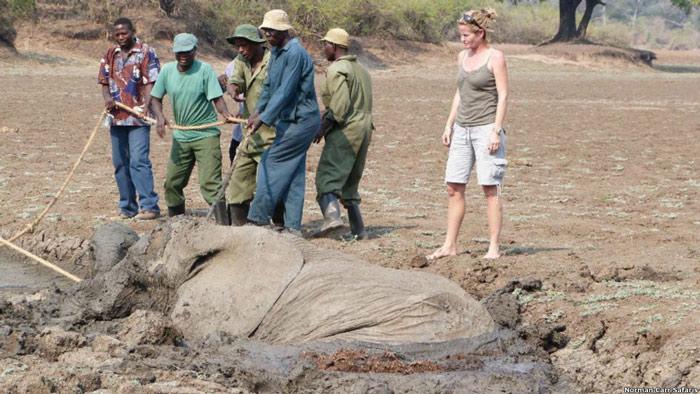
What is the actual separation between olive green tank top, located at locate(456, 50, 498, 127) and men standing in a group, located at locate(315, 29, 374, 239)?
1.27m

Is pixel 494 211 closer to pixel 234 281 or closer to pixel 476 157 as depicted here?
pixel 476 157

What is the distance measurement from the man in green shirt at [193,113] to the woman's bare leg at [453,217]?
76.7 inches

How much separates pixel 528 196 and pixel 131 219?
3.85m

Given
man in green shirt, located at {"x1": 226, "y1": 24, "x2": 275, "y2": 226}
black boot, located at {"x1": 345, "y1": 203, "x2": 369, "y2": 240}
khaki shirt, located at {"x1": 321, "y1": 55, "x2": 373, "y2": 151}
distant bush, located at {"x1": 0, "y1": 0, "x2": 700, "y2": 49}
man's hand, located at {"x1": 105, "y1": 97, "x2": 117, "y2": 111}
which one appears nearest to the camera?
man in green shirt, located at {"x1": 226, "y1": 24, "x2": 275, "y2": 226}

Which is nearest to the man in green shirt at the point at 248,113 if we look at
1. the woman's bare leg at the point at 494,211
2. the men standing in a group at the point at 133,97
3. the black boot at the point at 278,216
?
the black boot at the point at 278,216

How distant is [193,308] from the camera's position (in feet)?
20.2

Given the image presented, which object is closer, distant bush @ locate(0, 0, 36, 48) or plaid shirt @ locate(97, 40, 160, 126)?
plaid shirt @ locate(97, 40, 160, 126)

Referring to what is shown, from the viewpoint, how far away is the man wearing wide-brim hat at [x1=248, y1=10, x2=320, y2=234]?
796 centimetres

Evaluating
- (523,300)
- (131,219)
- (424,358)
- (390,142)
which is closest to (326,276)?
(424,358)

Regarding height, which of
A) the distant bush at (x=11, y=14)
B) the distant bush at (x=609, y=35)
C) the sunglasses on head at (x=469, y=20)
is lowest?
the distant bush at (x=609, y=35)

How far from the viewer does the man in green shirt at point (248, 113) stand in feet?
27.5

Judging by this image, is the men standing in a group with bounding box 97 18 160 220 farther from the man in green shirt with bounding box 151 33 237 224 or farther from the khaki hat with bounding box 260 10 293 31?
the khaki hat with bounding box 260 10 293 31

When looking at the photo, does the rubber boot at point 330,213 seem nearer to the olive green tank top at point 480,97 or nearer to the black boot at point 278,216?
the black boot at point 278,216

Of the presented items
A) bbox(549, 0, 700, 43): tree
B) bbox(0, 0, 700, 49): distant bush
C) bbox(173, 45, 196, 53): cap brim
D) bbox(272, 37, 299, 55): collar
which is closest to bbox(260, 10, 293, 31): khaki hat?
bbox(272, 37, 299, 55): collar
